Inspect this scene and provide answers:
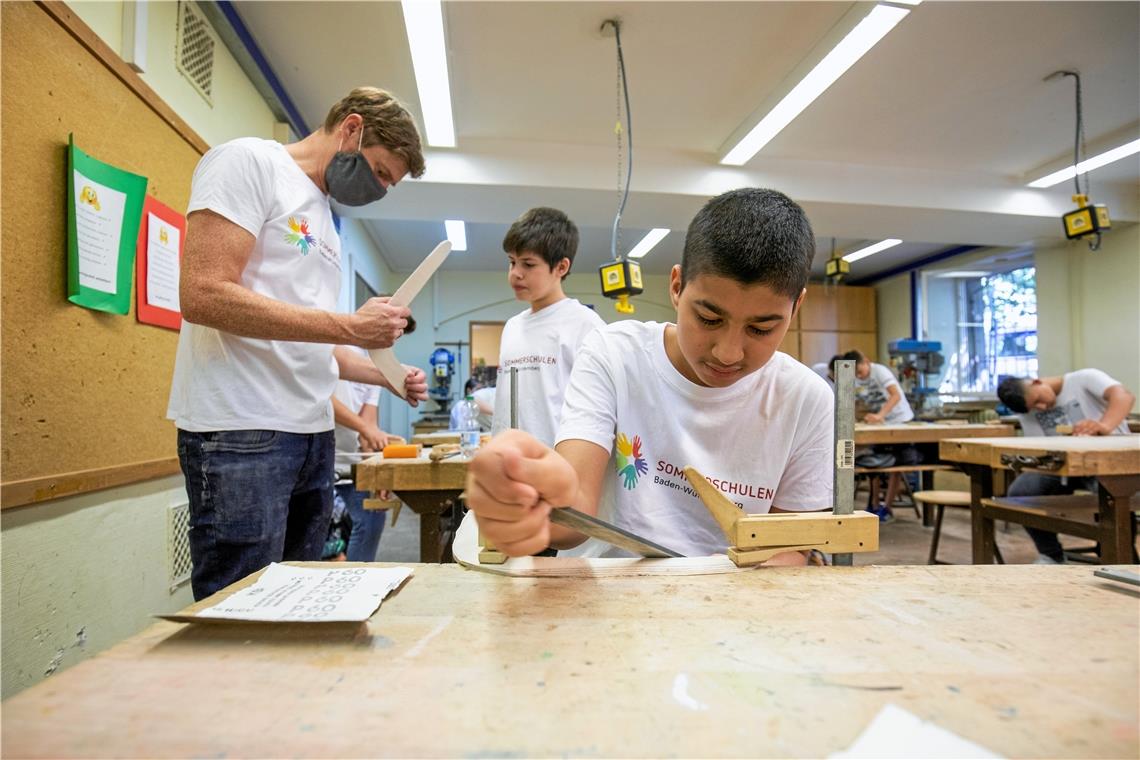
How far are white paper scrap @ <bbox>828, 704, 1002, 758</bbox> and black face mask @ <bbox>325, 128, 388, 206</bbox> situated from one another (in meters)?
1.42

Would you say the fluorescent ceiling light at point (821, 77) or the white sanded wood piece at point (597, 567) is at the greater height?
the fluorescent ceiling light at point (821, 77)

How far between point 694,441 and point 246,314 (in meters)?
0.87

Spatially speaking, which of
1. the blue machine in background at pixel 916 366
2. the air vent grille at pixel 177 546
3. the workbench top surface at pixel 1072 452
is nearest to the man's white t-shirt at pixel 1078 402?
the workbench top surface at pixel 1072 452

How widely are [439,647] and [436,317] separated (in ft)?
28.6

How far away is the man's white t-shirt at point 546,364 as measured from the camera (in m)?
1.99

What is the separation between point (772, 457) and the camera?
41.2 inches

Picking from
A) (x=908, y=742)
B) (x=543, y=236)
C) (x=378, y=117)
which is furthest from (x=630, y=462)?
(x=543, y=236)

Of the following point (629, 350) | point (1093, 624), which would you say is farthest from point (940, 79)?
point (1093, 624)

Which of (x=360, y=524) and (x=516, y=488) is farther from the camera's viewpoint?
(x=360, y=524)

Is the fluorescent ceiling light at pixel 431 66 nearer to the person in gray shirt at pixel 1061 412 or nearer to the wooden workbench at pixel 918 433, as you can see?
the wooden workbench at pixel 918 433

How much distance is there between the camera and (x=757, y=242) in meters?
0.85

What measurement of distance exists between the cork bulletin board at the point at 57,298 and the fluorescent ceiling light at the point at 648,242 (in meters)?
5.25

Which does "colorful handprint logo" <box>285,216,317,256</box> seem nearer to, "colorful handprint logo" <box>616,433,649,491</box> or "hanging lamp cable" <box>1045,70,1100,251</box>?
"colorful handprint logo" <box>616,433,649,491</box>

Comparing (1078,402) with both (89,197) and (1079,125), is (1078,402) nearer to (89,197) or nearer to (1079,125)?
(1079,125)
